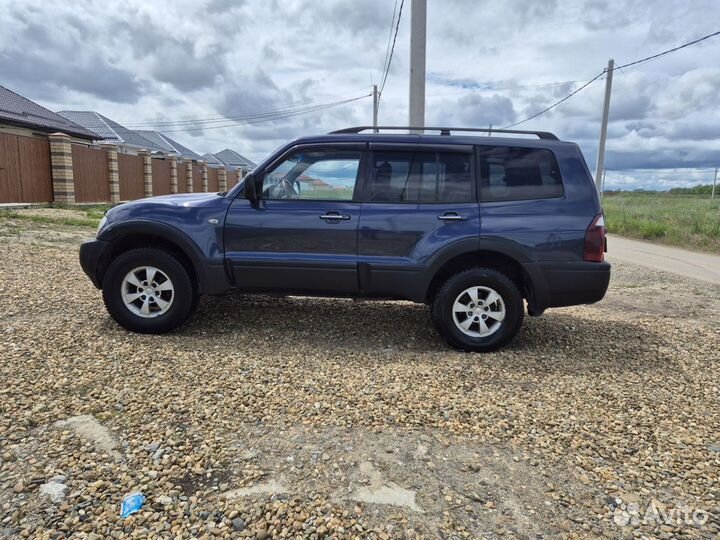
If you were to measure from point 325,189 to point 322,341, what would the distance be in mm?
1347

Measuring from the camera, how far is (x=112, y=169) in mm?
19844

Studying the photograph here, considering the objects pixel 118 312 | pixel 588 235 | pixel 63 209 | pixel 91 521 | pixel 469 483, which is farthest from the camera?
pixel 63 209

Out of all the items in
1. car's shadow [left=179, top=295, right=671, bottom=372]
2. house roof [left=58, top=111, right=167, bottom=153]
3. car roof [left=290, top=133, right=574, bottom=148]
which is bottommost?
car's shadow [left=179, top=295, right=671, bottom=372]

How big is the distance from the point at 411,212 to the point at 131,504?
2956 mm

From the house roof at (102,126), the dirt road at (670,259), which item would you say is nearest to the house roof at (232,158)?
the house roof at (102,126)

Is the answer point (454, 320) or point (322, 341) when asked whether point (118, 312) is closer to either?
point (322, 341)

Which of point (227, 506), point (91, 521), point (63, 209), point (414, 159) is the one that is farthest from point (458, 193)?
point (63, 209)

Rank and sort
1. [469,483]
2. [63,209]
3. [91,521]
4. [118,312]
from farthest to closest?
[63,209], [118,312], [469,483], [91,521]

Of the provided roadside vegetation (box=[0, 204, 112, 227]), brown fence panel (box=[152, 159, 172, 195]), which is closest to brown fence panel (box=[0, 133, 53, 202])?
roadside vegetation (box=[0, 204, 112, 227])

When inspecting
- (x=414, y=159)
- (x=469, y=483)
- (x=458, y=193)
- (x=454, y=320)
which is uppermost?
(x=414, y=159)

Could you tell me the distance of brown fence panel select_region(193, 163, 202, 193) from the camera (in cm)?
3023

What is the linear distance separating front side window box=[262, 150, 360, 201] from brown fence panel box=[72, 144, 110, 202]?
15.8 meters

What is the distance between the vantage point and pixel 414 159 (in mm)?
4355

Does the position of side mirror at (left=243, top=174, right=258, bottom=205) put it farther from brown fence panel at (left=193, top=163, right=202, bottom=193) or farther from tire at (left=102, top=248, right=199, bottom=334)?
brown fence panel at (left=193, top=163, right=202, bottom=193)
